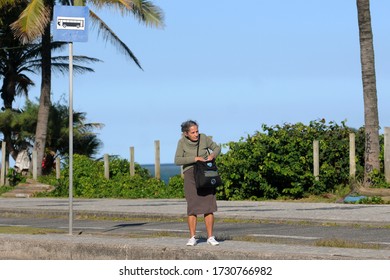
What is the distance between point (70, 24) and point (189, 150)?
3.08 m

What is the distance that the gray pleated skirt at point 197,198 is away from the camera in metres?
13.7

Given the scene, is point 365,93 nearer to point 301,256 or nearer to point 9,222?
point 9,222

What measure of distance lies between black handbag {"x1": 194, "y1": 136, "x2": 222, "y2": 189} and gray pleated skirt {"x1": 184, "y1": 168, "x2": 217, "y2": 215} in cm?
15

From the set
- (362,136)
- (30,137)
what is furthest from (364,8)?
(30,137)

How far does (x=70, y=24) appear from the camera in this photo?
1552 centimetres

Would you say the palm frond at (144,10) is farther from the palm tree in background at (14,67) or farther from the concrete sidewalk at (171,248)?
the concrete sidewalk at (171,248)

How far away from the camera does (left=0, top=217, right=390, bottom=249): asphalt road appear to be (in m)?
15.5

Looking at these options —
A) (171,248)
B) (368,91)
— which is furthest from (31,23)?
(171,248)

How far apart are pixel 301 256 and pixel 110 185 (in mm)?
24678

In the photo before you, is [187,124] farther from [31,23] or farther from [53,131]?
[53,131]

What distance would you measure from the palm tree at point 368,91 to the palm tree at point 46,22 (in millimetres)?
12542

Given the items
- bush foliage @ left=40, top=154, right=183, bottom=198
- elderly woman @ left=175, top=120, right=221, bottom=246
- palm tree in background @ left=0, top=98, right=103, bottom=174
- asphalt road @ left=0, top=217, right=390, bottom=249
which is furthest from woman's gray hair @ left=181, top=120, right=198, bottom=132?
palm tree in background @ left=0, top=98, right=103, bottom=174

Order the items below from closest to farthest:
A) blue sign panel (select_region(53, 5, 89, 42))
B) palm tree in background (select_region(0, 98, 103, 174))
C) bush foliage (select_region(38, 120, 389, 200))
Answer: blue sign panel (select_region(53, 5, 89, 42)), bush foliage (select_region(38, 120, 389, 200)), palm tree in background (select_region(0, 98, 103, 174))

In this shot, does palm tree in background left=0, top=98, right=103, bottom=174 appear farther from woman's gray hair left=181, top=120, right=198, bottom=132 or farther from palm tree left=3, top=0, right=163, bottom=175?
woman's gray hair left=181, top=120, right=198, bottom=132
